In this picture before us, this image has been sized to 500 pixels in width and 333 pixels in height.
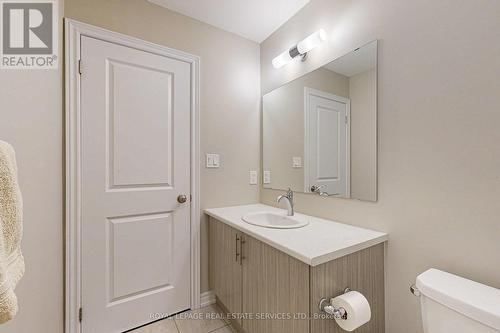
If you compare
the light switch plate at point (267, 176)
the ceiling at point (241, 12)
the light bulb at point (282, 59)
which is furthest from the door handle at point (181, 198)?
the ceiling at point (241, 12)

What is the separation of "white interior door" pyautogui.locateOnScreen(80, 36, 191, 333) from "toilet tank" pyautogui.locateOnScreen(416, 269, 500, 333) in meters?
1.48

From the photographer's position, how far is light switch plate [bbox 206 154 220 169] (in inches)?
73.4

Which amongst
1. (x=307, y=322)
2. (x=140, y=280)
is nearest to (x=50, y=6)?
(x=140, y=280)

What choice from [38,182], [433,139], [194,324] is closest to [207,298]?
[194,324]

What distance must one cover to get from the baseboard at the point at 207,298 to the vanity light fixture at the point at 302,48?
1971 millimetres

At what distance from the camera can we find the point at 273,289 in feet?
3.76

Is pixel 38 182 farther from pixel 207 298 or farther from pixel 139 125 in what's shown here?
→ pixel 207 298

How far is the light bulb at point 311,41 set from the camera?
1511 millimetres

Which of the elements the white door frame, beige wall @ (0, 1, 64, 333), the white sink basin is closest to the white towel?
beige wall @ (0, 1, 64, 333)

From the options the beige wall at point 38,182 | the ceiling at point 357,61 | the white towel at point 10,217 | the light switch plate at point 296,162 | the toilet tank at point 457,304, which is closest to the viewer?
the white towel at point 10,217

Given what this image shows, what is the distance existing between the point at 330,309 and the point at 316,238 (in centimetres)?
31

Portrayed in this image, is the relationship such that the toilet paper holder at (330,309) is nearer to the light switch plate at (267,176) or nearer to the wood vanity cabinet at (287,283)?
the wood vanity cabinet at (287,283)

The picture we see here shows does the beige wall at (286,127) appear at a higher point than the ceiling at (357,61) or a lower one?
lower

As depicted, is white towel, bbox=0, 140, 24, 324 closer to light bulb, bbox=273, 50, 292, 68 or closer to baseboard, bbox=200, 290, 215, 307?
baseboard, bbox=200, 290, 215, 307
